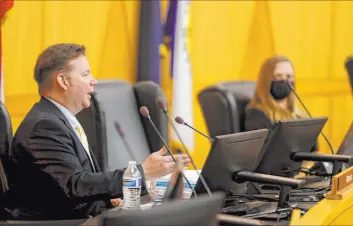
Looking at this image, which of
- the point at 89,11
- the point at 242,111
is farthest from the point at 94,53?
the point at 242,111

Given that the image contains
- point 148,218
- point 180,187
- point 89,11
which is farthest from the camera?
point 89,11

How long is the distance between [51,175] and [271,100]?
2.06 m

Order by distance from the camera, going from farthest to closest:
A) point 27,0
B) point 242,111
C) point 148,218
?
1. point 27,0
2. point 242,111
3. point 148,218

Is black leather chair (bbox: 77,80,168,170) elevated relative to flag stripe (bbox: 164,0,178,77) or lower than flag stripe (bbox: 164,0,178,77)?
lower

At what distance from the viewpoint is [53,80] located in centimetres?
278

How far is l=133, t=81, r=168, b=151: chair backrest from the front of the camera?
3836 mm

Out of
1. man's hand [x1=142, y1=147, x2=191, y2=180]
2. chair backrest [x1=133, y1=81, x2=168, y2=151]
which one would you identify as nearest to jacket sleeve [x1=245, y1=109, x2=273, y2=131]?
chair backrest [x1=133, y1=81, x2=168, y2=151]

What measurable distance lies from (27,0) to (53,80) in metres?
2.52

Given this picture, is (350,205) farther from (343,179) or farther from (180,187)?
(180,187)

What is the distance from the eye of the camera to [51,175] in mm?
2627

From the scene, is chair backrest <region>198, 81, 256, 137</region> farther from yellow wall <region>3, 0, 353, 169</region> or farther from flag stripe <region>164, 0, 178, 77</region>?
yellow wall <region>3, 0, 353, 169</region>

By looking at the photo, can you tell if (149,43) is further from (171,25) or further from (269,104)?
(269,104)

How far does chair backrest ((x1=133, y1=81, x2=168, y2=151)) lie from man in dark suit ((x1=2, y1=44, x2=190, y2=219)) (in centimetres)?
99

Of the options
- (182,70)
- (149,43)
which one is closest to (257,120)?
(182,70)
